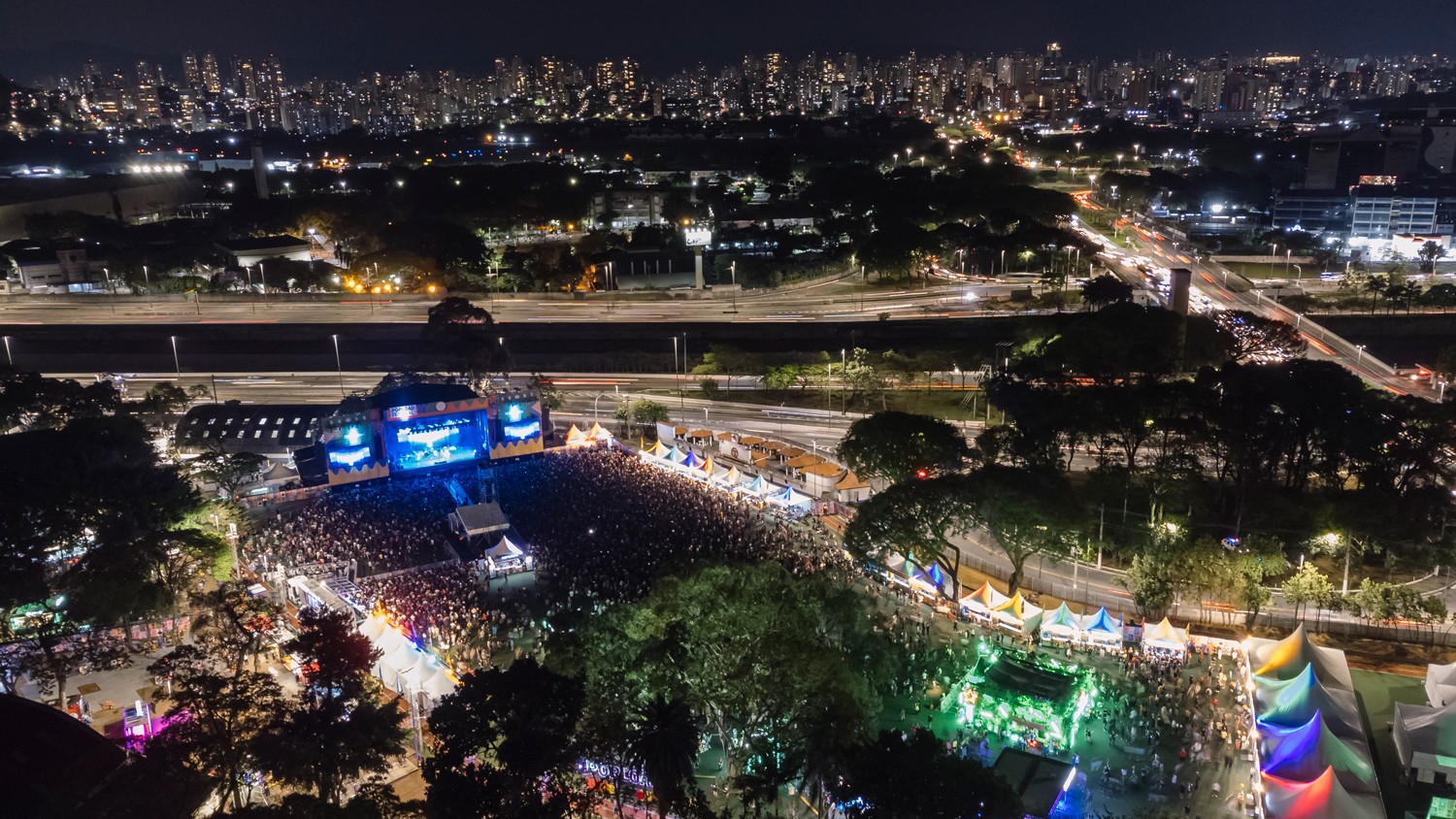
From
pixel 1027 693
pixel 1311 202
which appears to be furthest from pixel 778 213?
pixel 1027 693

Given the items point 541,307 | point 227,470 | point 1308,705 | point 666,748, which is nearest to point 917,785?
point 666,748

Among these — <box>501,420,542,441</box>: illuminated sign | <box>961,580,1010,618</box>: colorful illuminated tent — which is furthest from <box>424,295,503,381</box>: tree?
<box>961,580,1010,618</box>: colorful illuminated tent

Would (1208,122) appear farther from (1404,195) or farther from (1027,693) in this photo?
(1027,693)

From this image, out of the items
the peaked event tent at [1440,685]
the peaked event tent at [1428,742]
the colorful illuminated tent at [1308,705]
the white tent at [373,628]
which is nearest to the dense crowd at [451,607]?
the white tent at [373,628]

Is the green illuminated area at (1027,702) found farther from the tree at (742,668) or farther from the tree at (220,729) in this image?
the tree at (220,729)

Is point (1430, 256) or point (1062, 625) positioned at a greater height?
point (1430, 256)

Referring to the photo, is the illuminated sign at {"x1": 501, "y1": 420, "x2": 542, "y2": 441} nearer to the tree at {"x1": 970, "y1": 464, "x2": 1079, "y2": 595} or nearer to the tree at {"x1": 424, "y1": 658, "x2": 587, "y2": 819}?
the tree at {"x1": 970, "y1": 464, "x2": 1079, "y2": 595}

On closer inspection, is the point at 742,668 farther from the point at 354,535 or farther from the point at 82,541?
the point at 82,541
